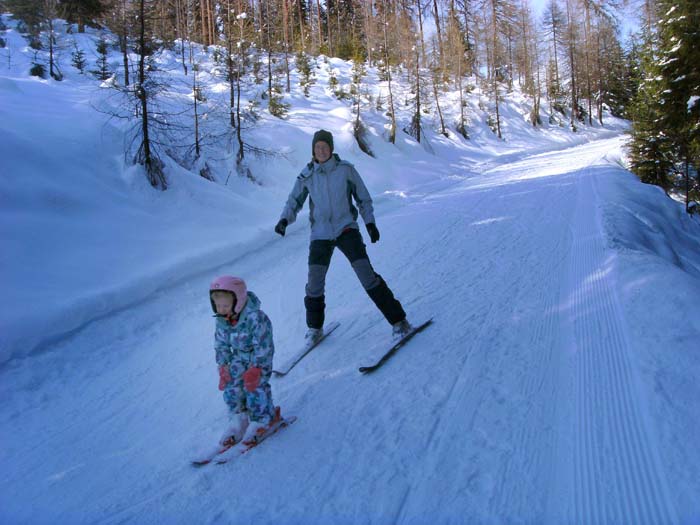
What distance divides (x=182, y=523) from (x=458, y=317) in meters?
3.10

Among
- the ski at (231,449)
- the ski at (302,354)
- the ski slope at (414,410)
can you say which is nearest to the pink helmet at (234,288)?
the ski at (231,449)

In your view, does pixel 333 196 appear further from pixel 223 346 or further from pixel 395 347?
pixel 223 346

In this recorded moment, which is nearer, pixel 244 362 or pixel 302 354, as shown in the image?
pixel 244 362

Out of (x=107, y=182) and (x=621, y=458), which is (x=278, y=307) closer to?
(x=621, y=458)

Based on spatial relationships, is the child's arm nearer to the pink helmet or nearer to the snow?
the pink helmet

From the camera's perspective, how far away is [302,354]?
4066 mm

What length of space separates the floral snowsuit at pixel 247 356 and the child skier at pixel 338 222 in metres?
1.30

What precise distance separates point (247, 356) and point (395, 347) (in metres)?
1.51

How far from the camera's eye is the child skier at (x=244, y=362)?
283cm

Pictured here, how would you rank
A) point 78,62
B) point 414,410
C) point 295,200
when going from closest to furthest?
point 414,410 → point 295,200 → point 78,62

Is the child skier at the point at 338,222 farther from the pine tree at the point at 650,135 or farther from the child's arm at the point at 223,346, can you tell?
the pine tree at the point at 650,135

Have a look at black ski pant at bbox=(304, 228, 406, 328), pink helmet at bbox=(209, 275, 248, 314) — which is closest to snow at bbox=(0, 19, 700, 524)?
black ski pant at bbox=(304, 228, 406, 328)

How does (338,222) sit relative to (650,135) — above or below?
below

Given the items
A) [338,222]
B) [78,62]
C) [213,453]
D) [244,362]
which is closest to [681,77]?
[338,222]
